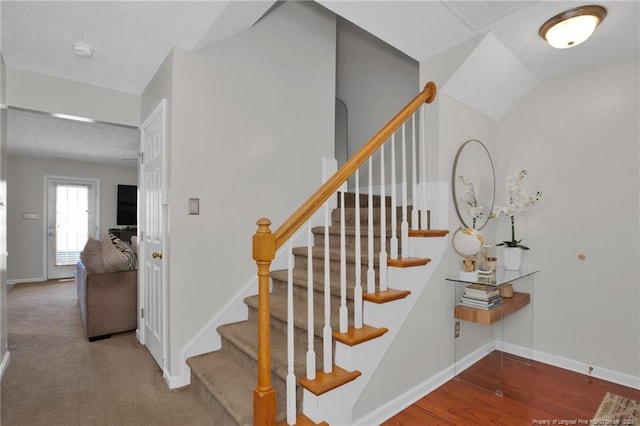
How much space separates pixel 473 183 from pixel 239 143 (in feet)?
6.15

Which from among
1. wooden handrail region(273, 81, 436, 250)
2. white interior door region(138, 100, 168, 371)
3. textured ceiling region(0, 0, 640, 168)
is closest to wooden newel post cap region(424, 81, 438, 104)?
wooden handrail region(273, 81, 436, 250)

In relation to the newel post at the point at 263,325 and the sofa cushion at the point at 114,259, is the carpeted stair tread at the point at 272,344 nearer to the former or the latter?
the newel post at the point at 263,325

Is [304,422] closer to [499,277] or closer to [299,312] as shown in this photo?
[299,312]

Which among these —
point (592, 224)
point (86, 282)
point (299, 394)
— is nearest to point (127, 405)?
point (299, 394)

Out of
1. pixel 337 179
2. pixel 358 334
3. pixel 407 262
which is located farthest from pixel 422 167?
pixel 358 334

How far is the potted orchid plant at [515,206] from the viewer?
2611mm

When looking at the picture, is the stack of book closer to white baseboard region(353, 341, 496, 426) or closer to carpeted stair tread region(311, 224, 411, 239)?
white baseboard region(353, 341, 496, 426)

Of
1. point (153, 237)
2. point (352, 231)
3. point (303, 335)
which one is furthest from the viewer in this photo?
point (153, 237)

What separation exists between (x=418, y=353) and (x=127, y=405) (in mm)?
1862

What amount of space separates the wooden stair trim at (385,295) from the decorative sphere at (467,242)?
53cm

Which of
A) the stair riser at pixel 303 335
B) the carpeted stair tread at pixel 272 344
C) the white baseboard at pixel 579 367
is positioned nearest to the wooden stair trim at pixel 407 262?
the stair riser at pixel 303 335

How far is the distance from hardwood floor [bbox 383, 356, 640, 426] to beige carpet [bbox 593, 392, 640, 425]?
0.13ft

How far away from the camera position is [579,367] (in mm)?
2551

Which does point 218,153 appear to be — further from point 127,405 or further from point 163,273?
point 127,405
